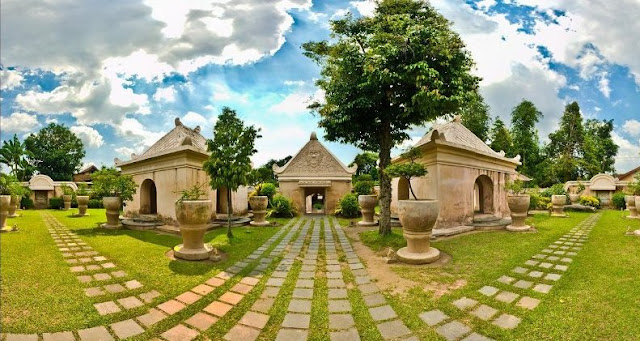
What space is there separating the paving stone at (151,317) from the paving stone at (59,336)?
657 mm

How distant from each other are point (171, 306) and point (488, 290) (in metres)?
4.54

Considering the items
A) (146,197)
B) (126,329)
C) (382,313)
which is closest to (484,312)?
(382,313)

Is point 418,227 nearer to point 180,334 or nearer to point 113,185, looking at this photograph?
point 180,334

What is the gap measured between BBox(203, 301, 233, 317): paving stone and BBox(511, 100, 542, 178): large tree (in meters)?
33.6

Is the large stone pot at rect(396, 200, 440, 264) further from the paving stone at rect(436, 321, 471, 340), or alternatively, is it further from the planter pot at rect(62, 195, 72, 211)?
the planter pot at rect(62, 195, 72, 211)

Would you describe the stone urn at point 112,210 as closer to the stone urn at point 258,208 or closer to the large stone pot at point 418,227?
the stone urn at point 258,208

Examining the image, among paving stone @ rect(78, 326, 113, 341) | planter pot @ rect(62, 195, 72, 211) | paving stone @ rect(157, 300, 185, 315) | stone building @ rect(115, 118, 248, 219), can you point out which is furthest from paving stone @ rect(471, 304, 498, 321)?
planter pot @ rect(62, 195, 72, 211)

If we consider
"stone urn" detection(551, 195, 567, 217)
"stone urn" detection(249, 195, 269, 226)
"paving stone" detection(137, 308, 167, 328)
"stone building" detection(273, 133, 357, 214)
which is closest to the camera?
"paving stone" detection(137, 308, 167, 328)

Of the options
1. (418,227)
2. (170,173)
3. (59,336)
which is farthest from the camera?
(170,173)

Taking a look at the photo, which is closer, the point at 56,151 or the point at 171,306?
the point at 171,306

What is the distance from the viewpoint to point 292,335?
3.50 meters

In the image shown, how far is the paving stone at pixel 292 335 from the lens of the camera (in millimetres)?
3430

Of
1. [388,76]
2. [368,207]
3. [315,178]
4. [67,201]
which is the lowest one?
[368,207]

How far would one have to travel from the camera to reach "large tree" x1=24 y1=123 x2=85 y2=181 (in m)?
34.9
